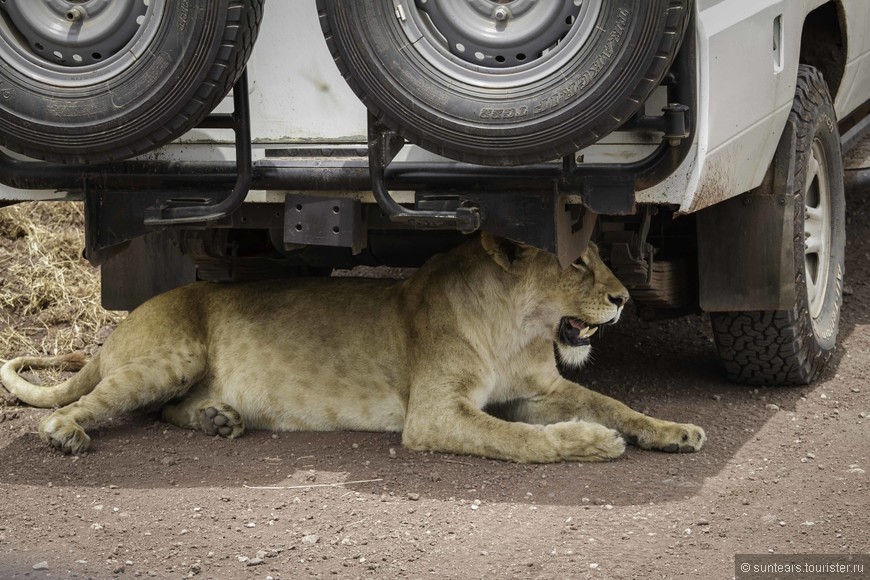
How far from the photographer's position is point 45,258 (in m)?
7.04

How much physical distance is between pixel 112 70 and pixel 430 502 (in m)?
1.62

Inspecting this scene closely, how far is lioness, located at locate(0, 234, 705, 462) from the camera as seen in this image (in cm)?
451

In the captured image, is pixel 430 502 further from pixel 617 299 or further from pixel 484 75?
pixel 484 75

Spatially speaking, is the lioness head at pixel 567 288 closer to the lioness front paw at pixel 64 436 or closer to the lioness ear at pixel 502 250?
the lioness ear at pixel 502 250

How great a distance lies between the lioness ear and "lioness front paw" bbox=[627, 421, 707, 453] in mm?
768

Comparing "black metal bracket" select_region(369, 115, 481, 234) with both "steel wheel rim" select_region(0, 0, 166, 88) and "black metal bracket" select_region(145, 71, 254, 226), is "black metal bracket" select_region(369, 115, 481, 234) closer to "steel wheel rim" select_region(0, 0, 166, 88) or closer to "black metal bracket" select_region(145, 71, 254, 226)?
"black metal bracket" select_region(145, 71, 254, 226)

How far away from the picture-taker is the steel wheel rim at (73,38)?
378 cm

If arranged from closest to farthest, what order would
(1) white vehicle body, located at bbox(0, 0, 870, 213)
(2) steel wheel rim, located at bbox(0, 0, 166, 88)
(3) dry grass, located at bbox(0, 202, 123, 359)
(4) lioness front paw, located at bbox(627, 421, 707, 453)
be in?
(2) steel wheel rim, located at bbox(0, 0, 166, 88) → (1) white vehicle body, located at bbox(0, 0, 870, 213) → (4) lioness front paw, located at bbox(627, 421, 707, 453) → (3) dry grass, located at bbox(0, 202, 123, 359)

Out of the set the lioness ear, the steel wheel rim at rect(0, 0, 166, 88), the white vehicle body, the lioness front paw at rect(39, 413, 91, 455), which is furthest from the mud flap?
the lioness front paw at rect(39, 413, 91, 455)

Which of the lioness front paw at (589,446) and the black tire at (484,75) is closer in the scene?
the black tire at (484,75)

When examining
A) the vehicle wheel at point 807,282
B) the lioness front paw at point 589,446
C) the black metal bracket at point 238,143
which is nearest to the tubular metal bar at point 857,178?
the vehicle wheel at point 807,282

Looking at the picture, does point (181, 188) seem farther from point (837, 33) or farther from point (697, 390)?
point (837, 33)

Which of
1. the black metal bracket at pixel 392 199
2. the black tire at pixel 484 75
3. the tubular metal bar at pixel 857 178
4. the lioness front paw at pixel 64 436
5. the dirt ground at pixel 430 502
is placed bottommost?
the dirt ground at pixel 430 502

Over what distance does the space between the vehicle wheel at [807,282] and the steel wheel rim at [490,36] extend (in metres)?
1.58
